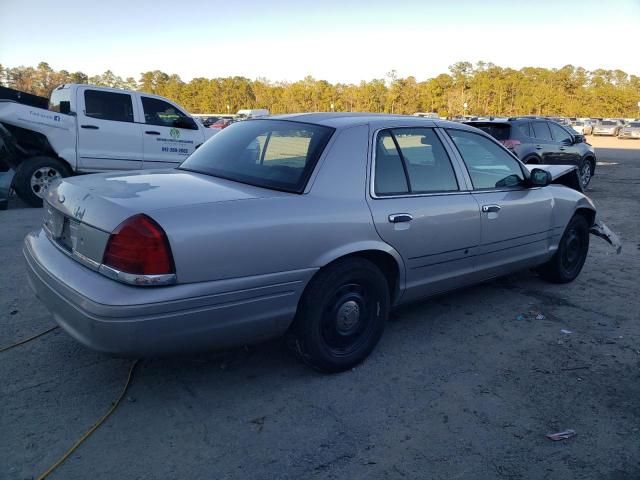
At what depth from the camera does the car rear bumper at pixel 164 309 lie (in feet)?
7.97

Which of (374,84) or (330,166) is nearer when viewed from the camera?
(330,166)

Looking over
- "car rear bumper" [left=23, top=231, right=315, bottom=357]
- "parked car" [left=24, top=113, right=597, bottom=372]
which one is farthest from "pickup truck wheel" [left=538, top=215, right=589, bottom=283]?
"car rear bumper" [left=23, top=231, right=315, bottom=357]

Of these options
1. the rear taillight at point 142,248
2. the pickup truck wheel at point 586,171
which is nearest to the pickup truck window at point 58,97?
the rear taillight at point 142,248

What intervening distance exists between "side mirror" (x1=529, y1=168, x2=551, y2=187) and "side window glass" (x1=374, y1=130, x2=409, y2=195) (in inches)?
58.9

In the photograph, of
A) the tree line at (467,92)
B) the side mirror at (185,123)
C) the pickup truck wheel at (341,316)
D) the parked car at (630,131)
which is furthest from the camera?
the tree line at (467,92)

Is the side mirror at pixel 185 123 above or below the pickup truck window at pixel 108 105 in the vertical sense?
below

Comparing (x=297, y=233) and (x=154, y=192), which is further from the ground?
(x=154, y=192)

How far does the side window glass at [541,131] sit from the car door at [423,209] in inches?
346

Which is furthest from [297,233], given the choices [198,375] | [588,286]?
[588,286]

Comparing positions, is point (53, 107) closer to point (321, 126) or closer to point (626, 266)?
point (321, 126)

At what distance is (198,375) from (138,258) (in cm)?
112

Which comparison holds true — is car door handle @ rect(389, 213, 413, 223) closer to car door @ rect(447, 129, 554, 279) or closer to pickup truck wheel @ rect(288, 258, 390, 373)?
pickup truck wheel @ rect(288, 258, 390, 373)

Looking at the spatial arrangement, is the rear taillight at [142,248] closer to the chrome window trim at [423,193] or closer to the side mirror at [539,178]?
the chrome window trim at [423,193]

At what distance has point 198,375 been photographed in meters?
3.23
